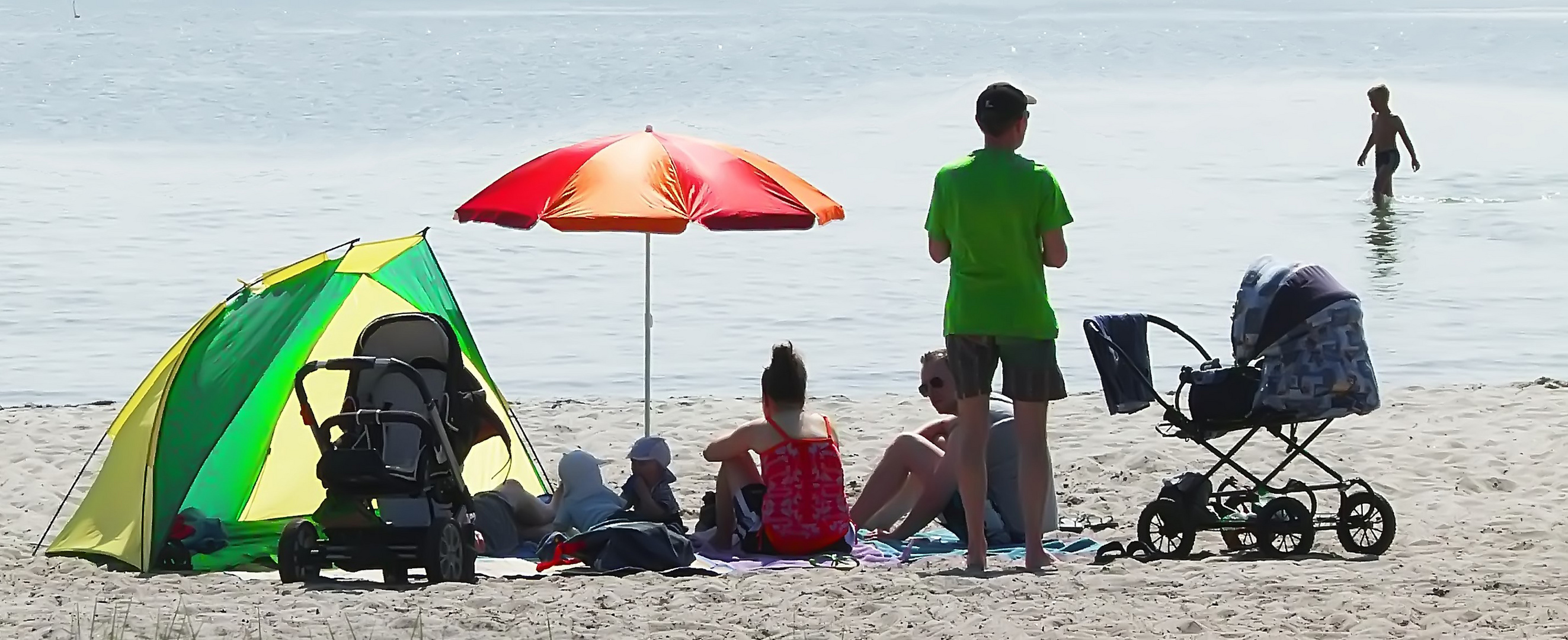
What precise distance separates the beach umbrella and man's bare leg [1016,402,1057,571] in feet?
3.26

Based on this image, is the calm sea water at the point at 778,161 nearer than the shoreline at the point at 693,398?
No

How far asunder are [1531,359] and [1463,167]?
1482 centimetres

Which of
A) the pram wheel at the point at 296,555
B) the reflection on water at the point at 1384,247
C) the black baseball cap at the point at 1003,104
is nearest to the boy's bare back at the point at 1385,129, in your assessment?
the reflection on water at the point at 1384,247

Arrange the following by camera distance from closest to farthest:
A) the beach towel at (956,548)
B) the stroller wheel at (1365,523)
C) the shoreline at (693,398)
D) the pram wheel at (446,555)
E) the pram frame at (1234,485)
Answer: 1. the pram wheel at (446,555)
2. the pram frame at (1234,485)
3. the stroller wheel at (1365,523)
4. the beach towel at (956,548)
5. the shoreline at (693,398)

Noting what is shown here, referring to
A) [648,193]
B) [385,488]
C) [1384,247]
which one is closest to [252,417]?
[385,488]

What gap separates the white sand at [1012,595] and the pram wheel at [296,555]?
0.36 ft

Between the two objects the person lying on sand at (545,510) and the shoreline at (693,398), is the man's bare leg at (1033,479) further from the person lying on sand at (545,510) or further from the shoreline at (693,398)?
the shoreline at (693,398)

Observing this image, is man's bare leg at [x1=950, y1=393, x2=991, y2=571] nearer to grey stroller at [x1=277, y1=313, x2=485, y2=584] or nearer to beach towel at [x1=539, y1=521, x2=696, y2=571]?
beach towel at [x1=539, y1=521, x2=696, y2=571]

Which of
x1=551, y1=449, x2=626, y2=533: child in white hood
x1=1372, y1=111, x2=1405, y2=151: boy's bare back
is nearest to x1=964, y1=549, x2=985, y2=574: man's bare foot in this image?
x1=551, y1=449, x2=626, y2=533: child in white hood

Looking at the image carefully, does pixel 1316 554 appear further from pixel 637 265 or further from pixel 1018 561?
pixel 637 265

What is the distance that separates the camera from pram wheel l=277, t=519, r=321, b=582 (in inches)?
244

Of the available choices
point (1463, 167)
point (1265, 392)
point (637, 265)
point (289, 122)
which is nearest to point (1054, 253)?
point (1265, 392)

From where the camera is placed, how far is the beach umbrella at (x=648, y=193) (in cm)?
667

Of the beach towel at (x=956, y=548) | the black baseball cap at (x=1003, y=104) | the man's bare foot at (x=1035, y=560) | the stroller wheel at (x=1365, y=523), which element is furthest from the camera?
the beach towel at (x=956, y=548)
